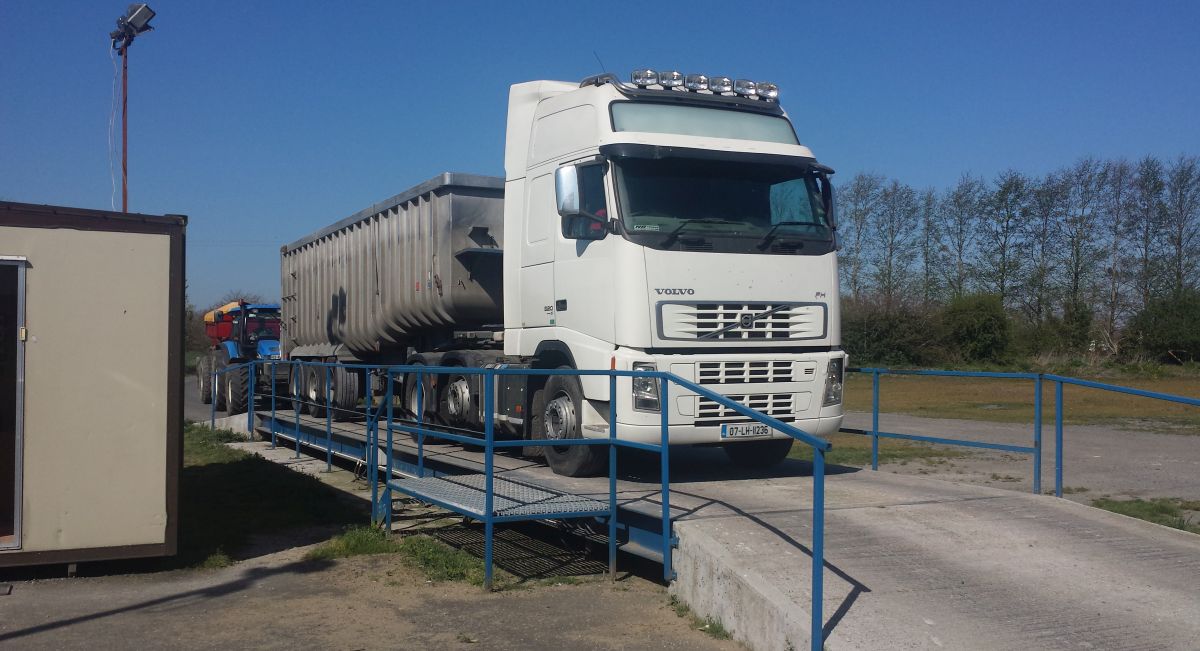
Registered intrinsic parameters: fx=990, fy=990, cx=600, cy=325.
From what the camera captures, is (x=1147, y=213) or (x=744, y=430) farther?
(x=1147, y=213)

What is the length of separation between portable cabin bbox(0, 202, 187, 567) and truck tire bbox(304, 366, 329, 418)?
26.3 ft

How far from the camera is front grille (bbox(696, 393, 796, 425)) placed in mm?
8148

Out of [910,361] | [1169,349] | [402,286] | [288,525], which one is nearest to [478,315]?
[402,286]

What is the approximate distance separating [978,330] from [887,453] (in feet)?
Answer: 102

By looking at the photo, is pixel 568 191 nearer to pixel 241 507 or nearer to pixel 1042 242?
pixel 241 507

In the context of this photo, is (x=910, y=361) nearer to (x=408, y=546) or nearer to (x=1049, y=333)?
(x=1049, y=333)

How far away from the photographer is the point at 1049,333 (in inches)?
1783

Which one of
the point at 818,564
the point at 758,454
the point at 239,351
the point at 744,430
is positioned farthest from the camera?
the point at 239,351

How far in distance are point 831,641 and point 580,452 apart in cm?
411

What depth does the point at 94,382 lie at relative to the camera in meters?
7.09

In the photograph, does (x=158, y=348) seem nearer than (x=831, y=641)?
No

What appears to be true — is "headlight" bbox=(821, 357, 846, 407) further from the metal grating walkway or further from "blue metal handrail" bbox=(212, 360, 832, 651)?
the metal grating walkway

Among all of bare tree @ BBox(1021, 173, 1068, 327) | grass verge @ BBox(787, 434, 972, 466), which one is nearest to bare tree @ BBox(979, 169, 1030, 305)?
bare tree @ BBox(1021, 173, 1068, 327)

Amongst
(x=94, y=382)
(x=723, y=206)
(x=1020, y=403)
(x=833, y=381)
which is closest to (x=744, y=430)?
(x=833, y=381)
